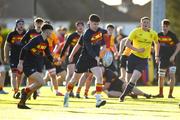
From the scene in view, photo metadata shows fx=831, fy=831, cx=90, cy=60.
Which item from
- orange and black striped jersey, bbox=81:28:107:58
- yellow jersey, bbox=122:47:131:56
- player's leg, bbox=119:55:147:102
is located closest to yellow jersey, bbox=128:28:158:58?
player's leg, bbox=119:55:147:102

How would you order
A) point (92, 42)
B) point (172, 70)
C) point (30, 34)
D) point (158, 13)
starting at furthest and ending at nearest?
1. point (158, 13)
2. point (172, 70)
3. point (30, 34)
4. point (92, 42)

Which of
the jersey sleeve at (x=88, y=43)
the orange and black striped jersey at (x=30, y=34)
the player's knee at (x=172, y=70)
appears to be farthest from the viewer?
the player's knee at (x=172, y=70)

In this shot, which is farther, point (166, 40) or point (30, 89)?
point (166, 40)

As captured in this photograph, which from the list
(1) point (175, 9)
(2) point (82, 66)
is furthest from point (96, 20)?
(1) point (175, 9)

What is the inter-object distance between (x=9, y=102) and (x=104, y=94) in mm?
5188

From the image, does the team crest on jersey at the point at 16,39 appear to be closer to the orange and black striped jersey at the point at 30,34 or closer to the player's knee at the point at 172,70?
the orange and black striped jersey at the point at 30,34

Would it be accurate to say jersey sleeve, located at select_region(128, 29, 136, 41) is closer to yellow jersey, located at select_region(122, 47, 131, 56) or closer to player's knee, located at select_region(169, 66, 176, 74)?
yellow jersey, located at select_region(122, 47, 131, 56)

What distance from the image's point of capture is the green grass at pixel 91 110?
49.8 feet

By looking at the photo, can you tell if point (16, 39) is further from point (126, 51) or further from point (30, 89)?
point (30, 89)

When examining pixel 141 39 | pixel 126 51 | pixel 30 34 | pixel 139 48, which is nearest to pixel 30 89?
pixel 30 34

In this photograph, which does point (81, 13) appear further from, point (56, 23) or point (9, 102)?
point (9, 102)

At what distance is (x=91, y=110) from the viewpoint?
669 inches

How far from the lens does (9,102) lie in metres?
19.6

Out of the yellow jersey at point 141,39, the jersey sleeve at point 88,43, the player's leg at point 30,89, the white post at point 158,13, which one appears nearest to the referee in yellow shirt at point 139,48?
the yellow jersey at point 141,39
